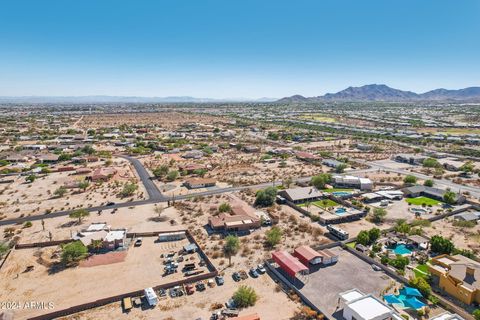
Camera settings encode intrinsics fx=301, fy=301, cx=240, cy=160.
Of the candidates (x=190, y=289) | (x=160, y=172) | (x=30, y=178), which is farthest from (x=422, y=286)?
(x=30, y=178)

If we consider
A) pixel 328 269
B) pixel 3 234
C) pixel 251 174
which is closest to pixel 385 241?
pixel 328 269

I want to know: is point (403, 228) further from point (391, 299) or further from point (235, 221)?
point (235, 221)

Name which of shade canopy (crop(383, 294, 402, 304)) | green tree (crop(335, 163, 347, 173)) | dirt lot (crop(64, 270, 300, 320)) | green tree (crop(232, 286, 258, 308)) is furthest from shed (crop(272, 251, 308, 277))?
green tree (crop(335, 163, 347, 173))

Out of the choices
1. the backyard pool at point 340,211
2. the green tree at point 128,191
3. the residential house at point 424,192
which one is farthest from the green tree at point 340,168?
the green tree at point 128,191

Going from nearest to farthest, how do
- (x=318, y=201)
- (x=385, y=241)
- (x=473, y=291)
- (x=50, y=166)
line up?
(x=473, y=291) → (x=385, y=241) → (x=318, y=201) → (x=50, y=166)

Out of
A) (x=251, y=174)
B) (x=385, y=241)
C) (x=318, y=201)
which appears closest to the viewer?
(x=385, y=241)

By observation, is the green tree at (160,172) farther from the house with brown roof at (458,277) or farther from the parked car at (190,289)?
the house with brown roof at (458,277)

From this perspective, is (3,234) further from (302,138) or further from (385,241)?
(302,138)

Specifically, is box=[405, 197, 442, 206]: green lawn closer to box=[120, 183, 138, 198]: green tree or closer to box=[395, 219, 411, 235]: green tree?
box=[395, 219, 411, 235]: green tree
